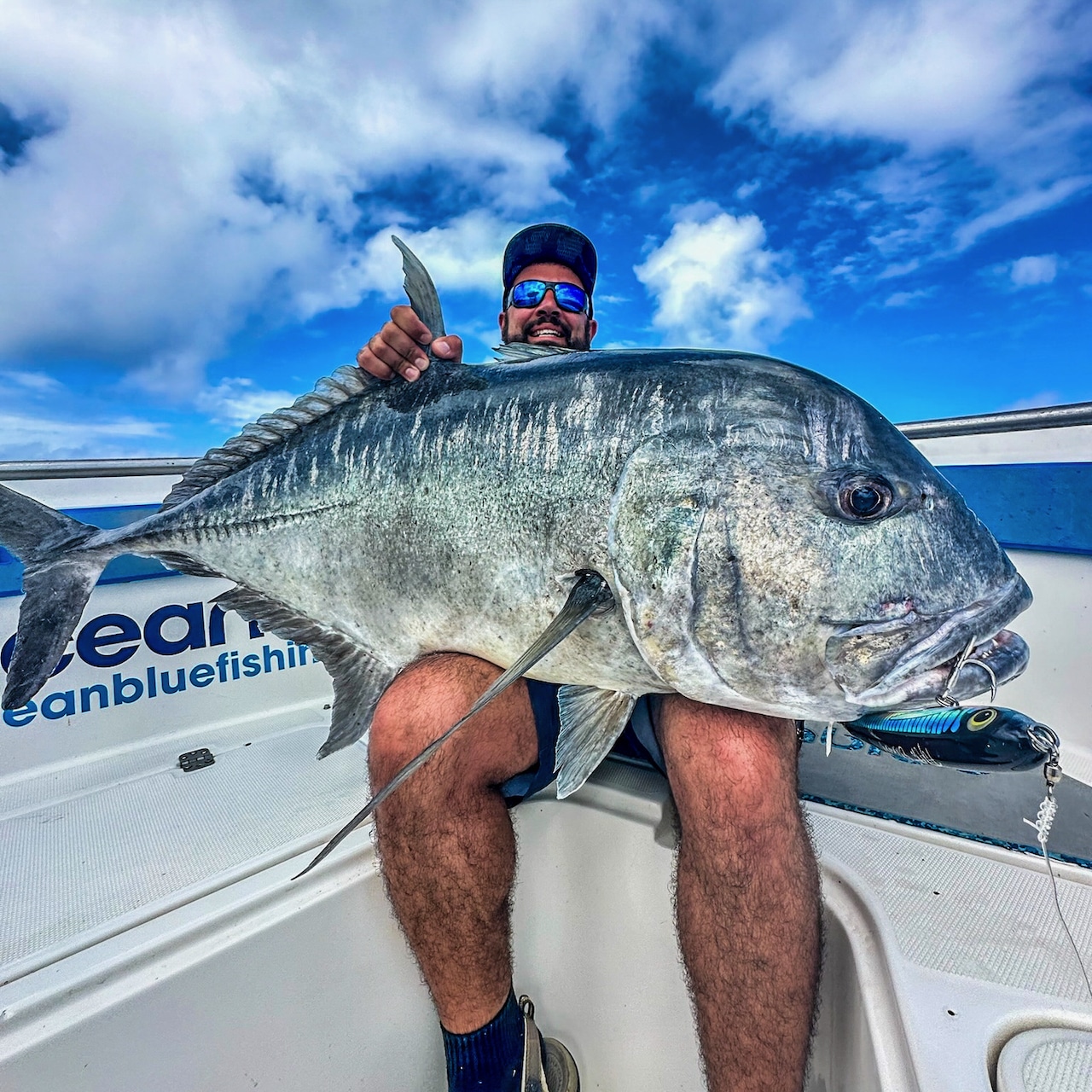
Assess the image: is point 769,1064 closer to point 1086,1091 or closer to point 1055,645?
point 1086,1091

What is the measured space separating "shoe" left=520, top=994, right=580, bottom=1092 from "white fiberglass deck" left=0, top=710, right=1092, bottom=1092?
5 centimetres

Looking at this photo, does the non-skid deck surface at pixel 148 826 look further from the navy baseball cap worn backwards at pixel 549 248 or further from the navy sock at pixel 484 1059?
the navy baseball cap worn backwards at pixel 549 248

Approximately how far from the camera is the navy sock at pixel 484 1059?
1.22 metres

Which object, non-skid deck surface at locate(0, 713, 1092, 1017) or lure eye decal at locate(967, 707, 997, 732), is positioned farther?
lure eye decal at locate(967, 707, 997, 732)

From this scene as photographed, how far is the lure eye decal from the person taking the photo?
1182 millimetres

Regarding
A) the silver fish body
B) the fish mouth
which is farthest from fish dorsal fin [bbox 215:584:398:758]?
the fish mouth

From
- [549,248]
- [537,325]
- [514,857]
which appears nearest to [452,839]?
[514,857]

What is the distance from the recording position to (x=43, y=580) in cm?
158

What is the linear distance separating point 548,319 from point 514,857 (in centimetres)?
180

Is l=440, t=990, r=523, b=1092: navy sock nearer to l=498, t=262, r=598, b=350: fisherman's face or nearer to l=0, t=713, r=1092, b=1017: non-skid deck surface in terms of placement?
l=0, t=713, r=1092, b=1017: non-skid deck surface

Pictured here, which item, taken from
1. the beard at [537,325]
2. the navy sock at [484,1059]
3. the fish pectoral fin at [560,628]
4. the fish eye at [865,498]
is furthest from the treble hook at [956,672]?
the beard at [537,325]

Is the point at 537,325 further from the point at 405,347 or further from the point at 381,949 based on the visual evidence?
the point at 381,949

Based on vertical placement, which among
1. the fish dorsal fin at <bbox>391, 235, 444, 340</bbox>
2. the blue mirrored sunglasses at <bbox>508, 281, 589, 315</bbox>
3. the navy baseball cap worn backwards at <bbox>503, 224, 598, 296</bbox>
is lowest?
the fish dorsal fin at <bbox>391, 235, 444, 340</bbox>

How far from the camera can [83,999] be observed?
3.30ft
